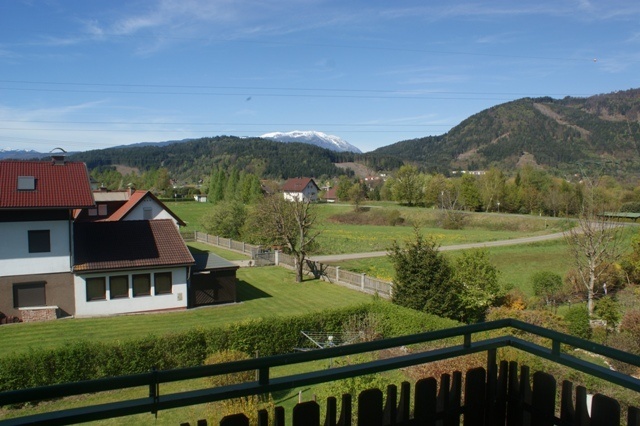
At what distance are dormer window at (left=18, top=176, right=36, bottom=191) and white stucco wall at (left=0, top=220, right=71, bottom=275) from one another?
5.48 ft

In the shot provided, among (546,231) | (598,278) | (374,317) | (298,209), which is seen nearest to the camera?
(374,317)

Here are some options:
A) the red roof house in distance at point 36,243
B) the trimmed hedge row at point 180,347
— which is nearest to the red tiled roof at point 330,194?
the red roof house in distance at point 36,243

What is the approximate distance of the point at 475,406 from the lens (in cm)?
271

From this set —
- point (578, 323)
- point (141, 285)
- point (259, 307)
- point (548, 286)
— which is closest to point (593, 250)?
point (548, 286)

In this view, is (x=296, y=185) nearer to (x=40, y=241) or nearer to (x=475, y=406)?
(x=40, y=241)

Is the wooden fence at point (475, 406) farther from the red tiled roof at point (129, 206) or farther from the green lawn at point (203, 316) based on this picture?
the red tiled roof at point (129, 206)

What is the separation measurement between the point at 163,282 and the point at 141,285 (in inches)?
41.1

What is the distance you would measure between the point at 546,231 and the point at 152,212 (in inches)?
1765

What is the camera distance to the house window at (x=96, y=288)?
23828 mm

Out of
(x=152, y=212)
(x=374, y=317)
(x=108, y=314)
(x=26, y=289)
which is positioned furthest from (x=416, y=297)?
(x=152, y=212)

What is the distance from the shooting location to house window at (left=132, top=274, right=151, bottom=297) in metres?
24.6

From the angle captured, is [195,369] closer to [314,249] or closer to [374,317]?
[374,317]

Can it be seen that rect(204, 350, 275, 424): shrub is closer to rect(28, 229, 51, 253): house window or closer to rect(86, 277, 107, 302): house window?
rect(86, 277, 107, 302): house window

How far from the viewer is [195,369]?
189cm
